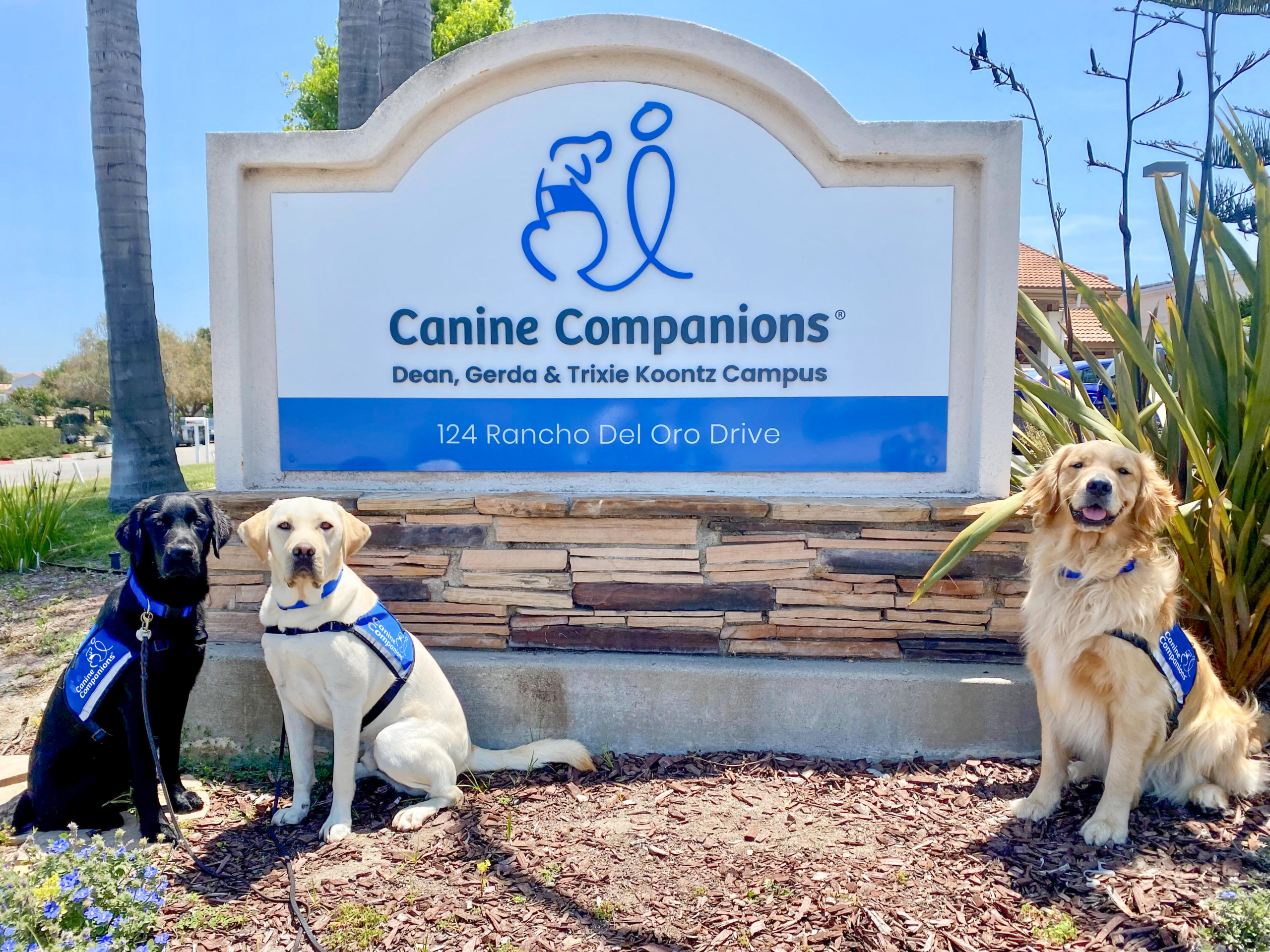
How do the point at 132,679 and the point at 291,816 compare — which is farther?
the point at 291,816

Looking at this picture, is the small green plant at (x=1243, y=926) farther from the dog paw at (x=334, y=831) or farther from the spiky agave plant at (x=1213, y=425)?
the dog paw at (x=334, y=831)

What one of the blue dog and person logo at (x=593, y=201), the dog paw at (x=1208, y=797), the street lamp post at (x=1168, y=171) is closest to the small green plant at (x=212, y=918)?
the blue dog and person logo at (x=593, y=201)

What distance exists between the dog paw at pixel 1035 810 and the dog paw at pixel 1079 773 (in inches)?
11.1

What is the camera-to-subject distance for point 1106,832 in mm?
2896

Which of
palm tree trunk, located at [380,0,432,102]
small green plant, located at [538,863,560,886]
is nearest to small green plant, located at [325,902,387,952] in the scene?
small green plant, located at [538,863,560,886]

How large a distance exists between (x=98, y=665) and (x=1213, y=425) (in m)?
4.66

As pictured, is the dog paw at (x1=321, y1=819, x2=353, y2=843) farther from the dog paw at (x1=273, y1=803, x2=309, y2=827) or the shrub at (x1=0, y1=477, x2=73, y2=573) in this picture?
the shrub at (x1=0, y1=477, x2=73, y2=573)

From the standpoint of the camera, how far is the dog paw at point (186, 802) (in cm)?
321

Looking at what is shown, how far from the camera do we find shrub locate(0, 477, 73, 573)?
675cm

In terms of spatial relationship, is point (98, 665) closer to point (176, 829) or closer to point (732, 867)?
point (176, 829)

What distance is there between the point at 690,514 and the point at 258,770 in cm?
233

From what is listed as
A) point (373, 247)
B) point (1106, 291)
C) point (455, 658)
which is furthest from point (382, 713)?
point (1106, 291)

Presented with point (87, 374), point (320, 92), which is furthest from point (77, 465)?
point (87, 374)

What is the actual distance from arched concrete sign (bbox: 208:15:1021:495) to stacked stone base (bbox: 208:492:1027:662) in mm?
199
